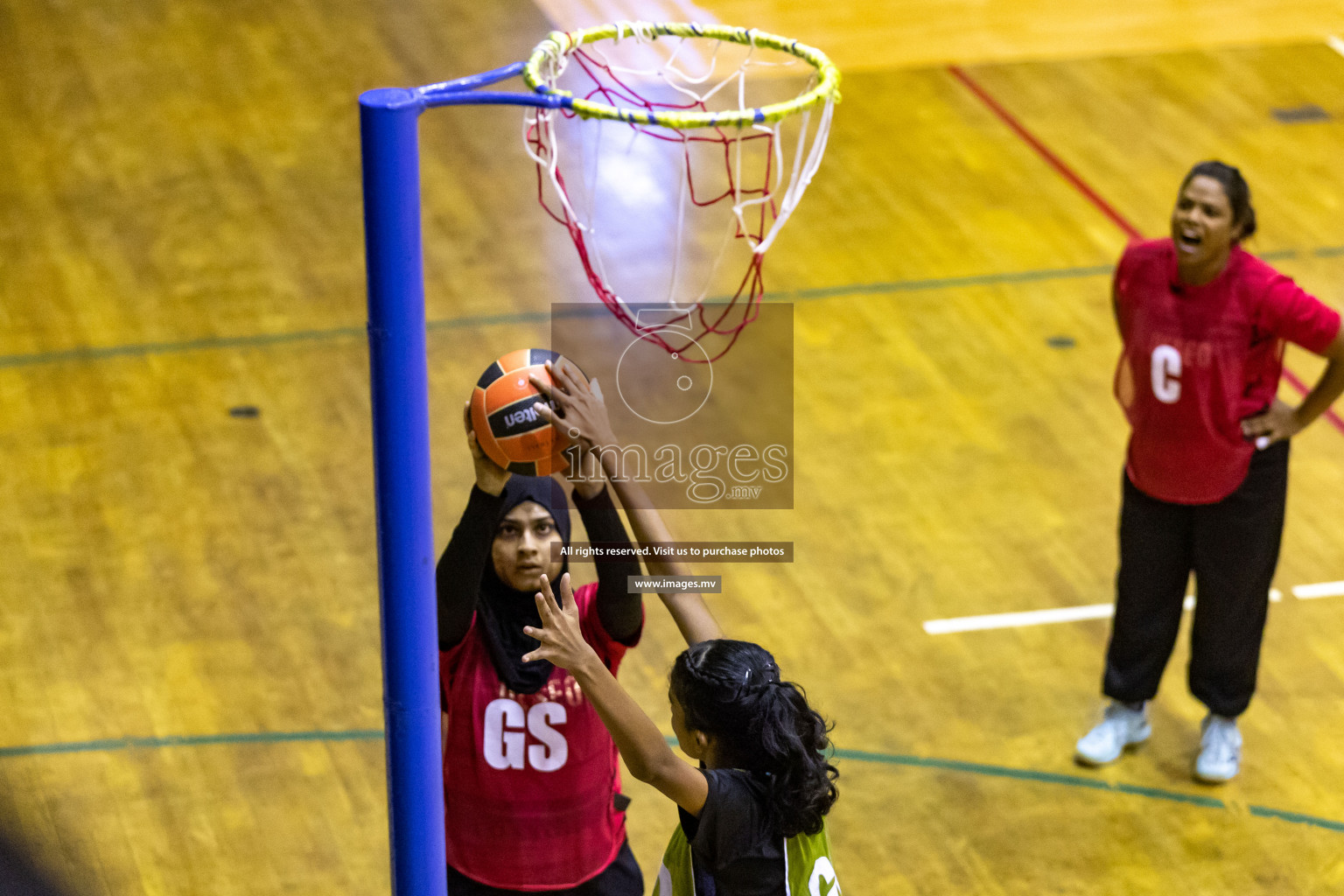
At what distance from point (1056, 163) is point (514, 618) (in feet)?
20.1

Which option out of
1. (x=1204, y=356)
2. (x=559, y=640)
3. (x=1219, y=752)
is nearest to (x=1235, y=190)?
(x=1204, y=356)

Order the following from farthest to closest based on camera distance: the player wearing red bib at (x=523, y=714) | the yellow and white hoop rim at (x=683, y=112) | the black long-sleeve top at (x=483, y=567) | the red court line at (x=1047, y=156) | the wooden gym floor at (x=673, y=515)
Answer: the red court line at (x=1047, y=156) → the wooden gym floor at (x=673, y=515) → the player wearing red bib at (x=523, y=714) → the black long-sleeve top at (x=483, y=567) → the yellow and white hoop rim at (x=683, y=112)

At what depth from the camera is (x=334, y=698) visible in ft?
17.4

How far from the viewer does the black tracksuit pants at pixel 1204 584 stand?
4898 millimetres

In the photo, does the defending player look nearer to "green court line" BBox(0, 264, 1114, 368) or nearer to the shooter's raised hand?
the shooter's raised hand

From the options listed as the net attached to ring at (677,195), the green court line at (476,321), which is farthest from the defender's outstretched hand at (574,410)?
the green court line at (476,321)

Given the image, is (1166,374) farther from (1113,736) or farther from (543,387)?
(543,387)

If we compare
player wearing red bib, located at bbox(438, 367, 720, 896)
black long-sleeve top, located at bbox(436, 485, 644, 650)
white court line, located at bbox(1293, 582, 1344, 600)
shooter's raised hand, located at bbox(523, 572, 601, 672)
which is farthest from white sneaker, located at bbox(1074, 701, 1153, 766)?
shooter's raised hand, located at bbox(523, 572, 601, 672)

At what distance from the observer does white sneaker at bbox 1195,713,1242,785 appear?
5066mm

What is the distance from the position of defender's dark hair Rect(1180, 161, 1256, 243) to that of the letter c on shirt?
0.37 meters

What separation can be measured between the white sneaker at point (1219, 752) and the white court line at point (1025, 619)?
2.16 ft

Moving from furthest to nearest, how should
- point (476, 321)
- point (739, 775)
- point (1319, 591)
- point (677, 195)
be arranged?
1. point (677, 195)
2. point (476, 321)
3. point (1319, 591)
4. point (739, 775)

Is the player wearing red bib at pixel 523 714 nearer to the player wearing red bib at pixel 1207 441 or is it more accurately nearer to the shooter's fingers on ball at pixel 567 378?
the shooter's fingers on ball at pixel 567 378

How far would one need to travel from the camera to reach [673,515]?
6.19m
